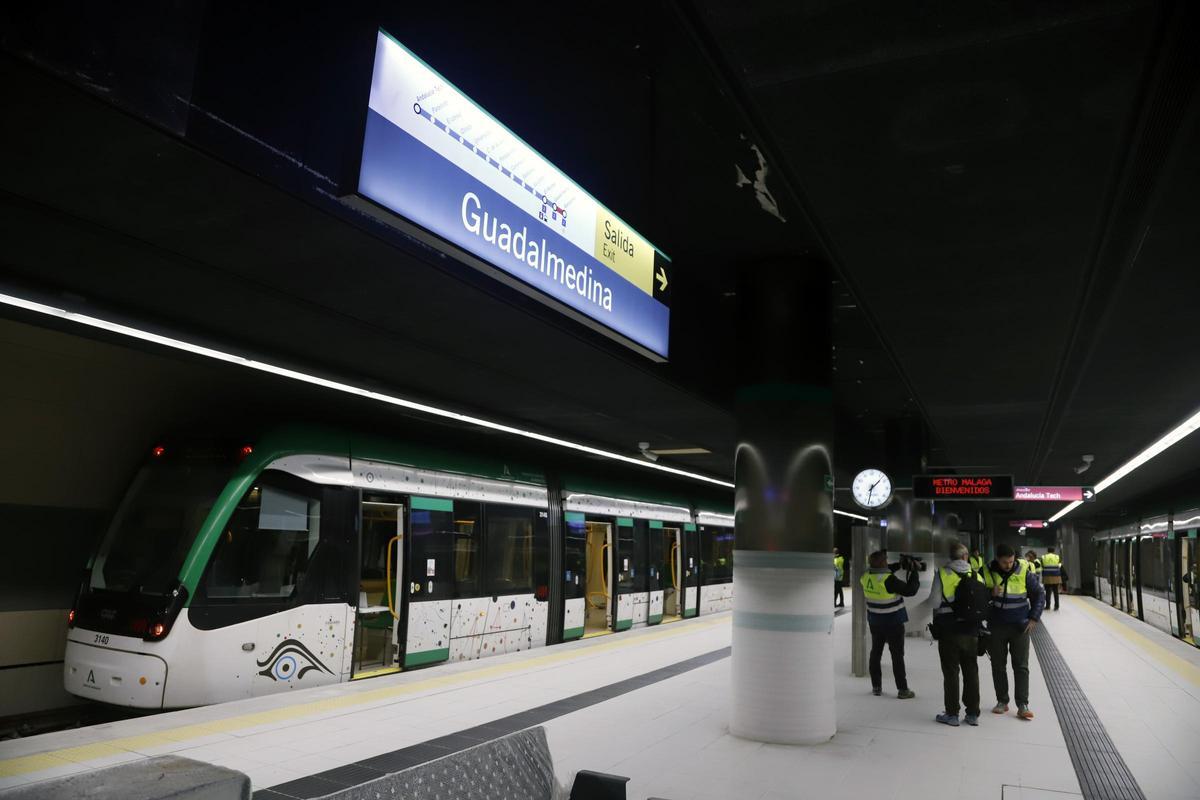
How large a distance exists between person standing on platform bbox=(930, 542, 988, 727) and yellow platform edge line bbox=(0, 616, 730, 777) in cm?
458

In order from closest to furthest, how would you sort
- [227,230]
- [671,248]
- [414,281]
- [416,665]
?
[227,230] → [414,281] → [671,248] → [416,665]

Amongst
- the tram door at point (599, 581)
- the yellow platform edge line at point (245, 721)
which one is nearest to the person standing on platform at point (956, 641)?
the yellow platform edge line at point (245, 721)

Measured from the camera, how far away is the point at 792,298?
265 inches

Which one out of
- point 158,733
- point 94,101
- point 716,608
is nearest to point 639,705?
point 158,733

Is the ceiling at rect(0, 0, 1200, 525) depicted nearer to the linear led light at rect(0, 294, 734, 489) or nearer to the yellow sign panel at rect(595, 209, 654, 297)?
the linear led light at rect(0, 294, 734, 489)

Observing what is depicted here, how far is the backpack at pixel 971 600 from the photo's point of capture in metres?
7.07

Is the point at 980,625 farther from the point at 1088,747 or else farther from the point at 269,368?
the point at 269,368

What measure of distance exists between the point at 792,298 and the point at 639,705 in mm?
4030

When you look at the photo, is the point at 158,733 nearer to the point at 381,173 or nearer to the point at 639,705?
the point at 639,705

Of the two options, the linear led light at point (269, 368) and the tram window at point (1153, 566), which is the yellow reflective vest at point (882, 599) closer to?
the linear led light at point (269, 368)

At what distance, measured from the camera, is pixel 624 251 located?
4121 millimetres

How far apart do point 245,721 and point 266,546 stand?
177 cm

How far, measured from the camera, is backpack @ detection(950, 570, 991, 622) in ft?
23.2

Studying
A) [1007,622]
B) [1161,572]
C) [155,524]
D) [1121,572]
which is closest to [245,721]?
[155,524]
